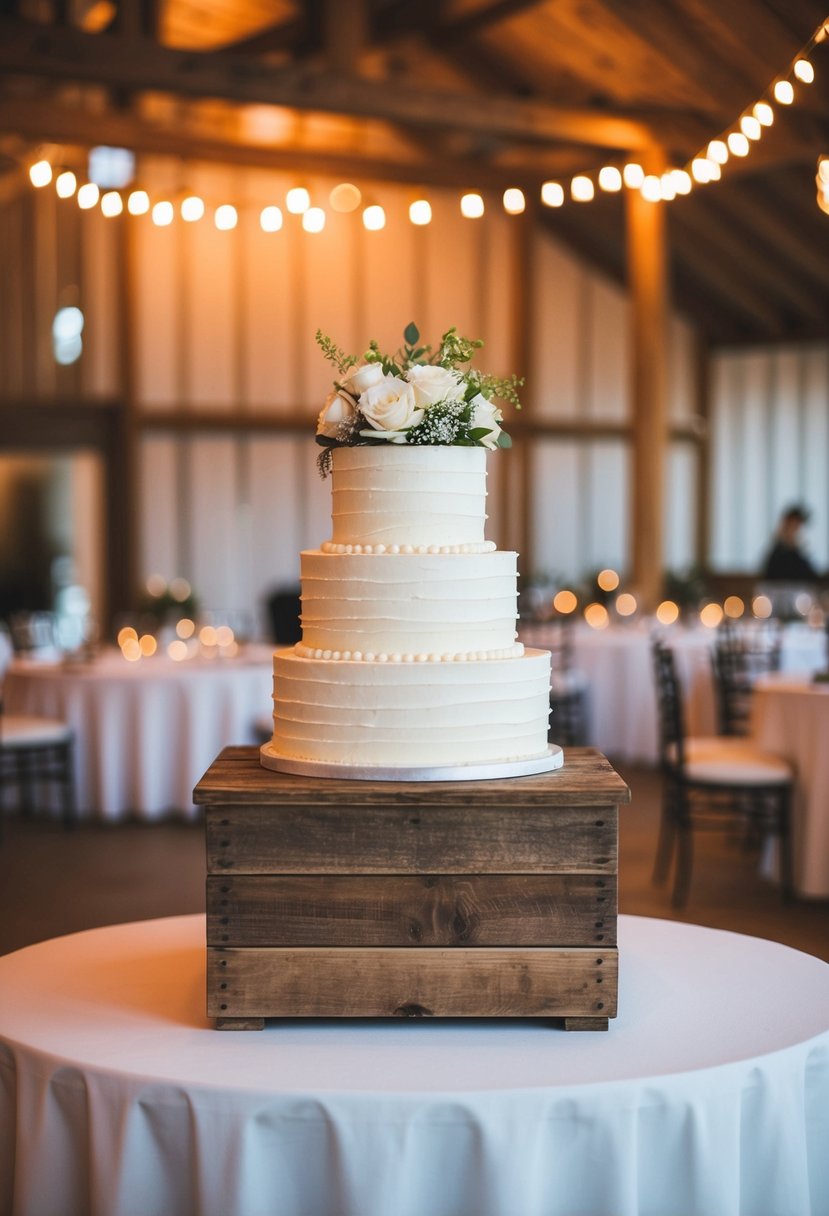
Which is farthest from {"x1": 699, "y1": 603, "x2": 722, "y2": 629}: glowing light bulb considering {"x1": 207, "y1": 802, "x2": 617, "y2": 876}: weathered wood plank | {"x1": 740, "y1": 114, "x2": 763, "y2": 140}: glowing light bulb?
{"x1": 207, "y1": 802, "x2": 617, "y2": 876}: weathered wood plank

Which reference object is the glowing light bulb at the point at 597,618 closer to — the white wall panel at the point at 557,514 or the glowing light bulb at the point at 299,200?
the glowing light bulb at the point at 299,200

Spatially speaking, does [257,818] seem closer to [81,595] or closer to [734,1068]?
[734,1068]

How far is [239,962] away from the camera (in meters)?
2.13

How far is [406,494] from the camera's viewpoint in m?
2.32

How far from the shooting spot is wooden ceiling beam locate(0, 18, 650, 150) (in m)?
8.39

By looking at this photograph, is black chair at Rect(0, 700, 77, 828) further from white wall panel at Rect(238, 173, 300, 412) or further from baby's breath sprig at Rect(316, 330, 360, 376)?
white wall panel at Rect(238, 173, 300, 412)

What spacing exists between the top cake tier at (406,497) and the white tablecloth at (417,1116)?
77 cm

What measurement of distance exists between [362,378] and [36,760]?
5.69m

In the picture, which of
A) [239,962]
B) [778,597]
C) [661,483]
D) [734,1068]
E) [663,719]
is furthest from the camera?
[661,483]

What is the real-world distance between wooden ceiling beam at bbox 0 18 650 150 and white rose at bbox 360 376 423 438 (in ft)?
23.1

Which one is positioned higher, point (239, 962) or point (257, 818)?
point (257, 818)

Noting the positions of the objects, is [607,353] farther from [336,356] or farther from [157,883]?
[336,356]

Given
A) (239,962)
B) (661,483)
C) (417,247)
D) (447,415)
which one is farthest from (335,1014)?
(417,247)

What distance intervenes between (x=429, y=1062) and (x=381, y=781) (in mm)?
425
